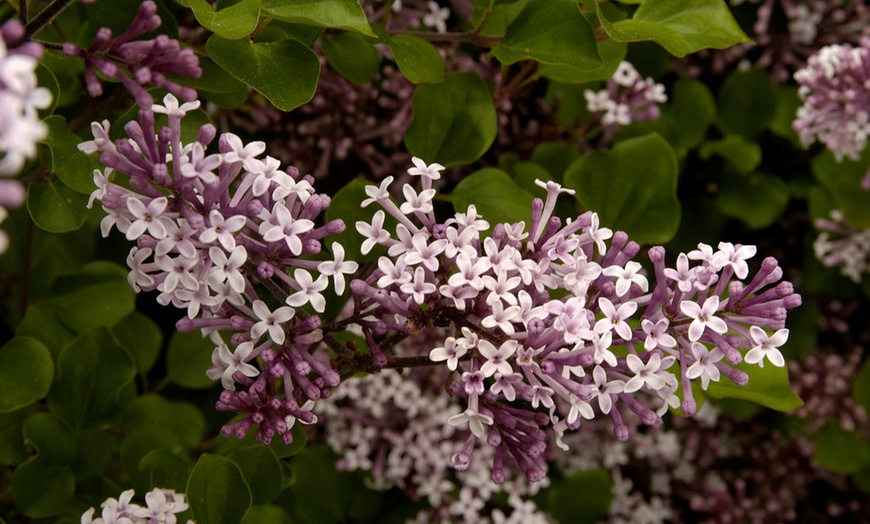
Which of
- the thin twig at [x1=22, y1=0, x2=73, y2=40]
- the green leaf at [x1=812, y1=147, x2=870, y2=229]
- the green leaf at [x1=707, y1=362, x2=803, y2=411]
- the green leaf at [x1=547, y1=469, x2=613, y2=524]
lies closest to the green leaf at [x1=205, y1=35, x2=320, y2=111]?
the thin twig at [x1=22, y1=0, x2=73, y2=40]

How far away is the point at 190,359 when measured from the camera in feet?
4.83

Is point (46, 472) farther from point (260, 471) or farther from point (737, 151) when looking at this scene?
point (737, 151)

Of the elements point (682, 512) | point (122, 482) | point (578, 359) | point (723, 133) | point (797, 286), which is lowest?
point (682, 512)

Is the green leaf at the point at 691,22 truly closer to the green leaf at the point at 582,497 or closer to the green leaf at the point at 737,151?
the green leaf at the point at 737,151

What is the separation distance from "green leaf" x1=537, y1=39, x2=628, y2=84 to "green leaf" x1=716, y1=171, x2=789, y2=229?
1.89ft

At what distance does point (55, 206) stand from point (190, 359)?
1.77ft

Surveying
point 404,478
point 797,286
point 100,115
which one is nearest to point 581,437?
point 404,478

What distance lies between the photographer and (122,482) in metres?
1.26

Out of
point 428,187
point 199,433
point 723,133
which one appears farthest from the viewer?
point 723,133

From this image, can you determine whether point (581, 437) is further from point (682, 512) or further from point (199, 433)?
point (199, 433)

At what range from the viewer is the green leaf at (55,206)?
989 millimetres

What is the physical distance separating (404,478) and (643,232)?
2.29ft

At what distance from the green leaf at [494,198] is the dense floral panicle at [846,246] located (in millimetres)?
920

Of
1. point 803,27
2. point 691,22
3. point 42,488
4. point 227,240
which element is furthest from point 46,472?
point 803,27
